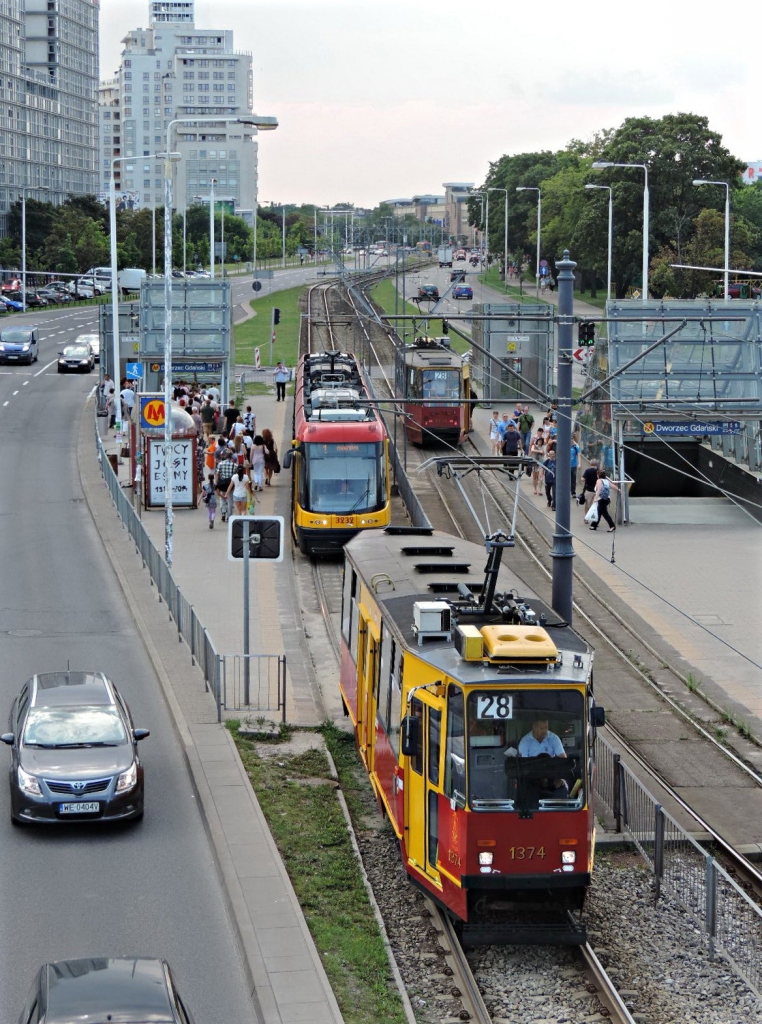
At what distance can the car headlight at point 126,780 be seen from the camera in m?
15.3

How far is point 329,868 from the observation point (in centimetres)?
1439

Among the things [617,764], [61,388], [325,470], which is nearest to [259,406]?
[61,388]

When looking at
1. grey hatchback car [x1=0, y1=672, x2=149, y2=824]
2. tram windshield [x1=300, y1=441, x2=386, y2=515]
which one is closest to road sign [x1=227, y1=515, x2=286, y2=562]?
grey hatchback car [x1=0, y1=672, x2=149, y2=824]

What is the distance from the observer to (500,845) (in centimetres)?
1223

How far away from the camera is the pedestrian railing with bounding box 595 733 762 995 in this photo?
12586 mm

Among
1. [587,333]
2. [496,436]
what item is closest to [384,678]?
[587,333]

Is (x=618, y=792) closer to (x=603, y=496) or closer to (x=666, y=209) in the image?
(x=603, y=496)

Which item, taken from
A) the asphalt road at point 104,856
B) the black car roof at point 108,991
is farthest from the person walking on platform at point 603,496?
the black car roof at point 108,991

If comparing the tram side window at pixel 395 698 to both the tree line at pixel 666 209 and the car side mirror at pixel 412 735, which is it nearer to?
the car side mirror at pixel 412 735

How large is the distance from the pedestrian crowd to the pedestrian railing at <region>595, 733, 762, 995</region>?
1698cm

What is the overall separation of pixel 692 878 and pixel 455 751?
2908 millimetres

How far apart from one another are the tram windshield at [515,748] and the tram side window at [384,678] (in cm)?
221

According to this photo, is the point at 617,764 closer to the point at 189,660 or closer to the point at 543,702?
the point at 543,702

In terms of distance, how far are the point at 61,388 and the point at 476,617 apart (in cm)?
4939
